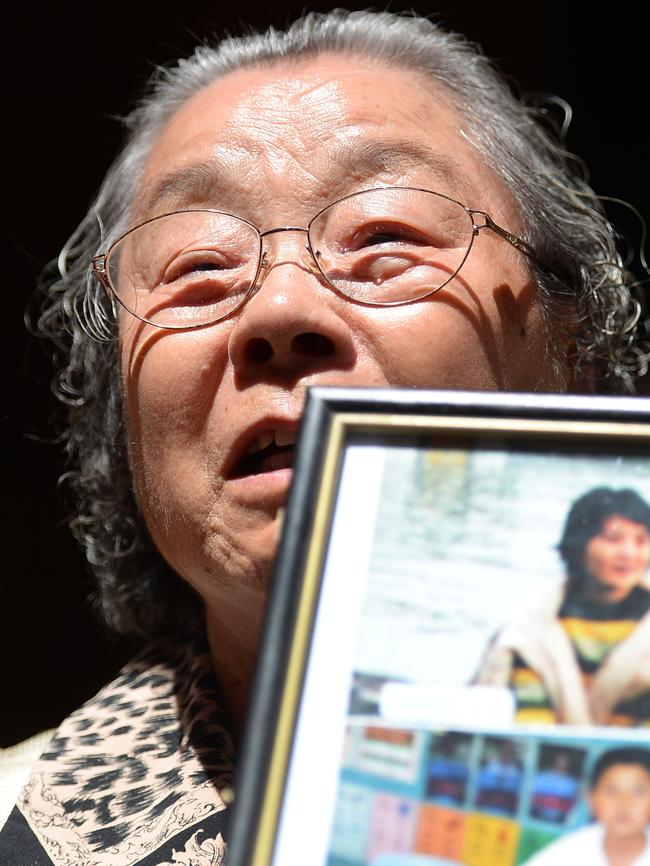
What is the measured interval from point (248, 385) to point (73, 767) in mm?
524

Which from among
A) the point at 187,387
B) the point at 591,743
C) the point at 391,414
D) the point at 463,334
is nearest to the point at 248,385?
the point at 187,387

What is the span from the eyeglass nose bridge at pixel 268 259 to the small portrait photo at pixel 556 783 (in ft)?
2.10

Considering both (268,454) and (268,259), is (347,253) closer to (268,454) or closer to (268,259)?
(268,259)

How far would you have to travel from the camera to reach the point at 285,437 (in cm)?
96

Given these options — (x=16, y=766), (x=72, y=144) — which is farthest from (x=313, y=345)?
(x=72, y=144)

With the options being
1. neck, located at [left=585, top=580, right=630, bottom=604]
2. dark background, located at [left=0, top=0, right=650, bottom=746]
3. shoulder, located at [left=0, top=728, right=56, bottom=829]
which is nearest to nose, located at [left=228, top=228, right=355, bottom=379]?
neck, located at [left=585, top=580, right=630, bottom=604]

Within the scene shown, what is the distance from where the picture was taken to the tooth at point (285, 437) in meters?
0.95

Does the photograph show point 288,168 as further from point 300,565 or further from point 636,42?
point 636,42

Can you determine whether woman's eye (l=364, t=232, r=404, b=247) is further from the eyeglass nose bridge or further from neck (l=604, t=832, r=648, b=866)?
neck (l=604, t=832, r=648, b=866)

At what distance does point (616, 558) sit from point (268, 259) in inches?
24.7

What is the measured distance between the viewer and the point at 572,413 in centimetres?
57

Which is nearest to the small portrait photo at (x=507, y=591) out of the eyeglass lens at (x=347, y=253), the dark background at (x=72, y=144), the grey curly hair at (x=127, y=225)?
the eyeglass lens at (x=347, y=253)

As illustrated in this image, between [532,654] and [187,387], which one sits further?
[187,387]

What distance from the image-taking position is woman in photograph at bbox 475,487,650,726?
529 mm
